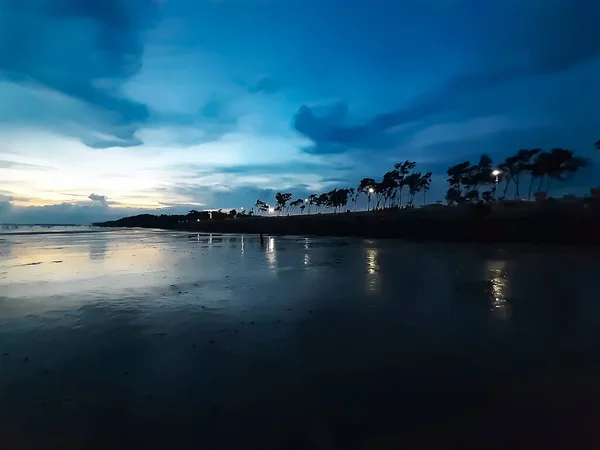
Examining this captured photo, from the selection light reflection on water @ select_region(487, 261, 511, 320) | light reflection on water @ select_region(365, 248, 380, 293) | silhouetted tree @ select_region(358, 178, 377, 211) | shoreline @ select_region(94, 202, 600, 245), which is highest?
silhouetted tree @ select_region(358, 178, 377, 211)

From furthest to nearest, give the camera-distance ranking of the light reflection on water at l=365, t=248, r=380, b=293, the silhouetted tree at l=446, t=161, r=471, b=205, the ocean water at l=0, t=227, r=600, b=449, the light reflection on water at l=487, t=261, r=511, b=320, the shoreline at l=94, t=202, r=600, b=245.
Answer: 1. the silhouetted tree at l=446, t=161, r=471, b=205
2. the shoreline at l=94, t=202, r=600, b=245
3. the light reflection on water at l=365, t=248, r=380, b=293
4. the light reflection on water at l=487, t=261, r=511, b=320
5. the ocean water at l=0, t=227, r=600, b=449

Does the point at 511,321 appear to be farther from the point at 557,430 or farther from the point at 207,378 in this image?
the point at 207,378

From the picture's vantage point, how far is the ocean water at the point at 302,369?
4.49 meters

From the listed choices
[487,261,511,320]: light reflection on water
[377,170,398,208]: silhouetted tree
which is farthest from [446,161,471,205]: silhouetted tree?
[487,261,511,320]: light reflection on water

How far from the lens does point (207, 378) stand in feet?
19.9

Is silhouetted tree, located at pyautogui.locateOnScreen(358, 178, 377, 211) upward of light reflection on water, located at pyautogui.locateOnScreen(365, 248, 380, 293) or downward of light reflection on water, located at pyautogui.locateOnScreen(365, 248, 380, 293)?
upward

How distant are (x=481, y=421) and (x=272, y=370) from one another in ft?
11.6

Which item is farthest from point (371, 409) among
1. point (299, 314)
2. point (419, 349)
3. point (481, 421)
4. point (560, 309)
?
point (560, 309)

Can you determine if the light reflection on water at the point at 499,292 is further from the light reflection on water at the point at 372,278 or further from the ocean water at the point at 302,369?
the light reflection on water at the point at 372,278

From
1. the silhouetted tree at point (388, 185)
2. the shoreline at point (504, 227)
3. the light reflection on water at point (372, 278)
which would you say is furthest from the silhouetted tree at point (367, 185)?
the light reflection on water at point (372, 278)

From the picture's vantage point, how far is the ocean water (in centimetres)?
449

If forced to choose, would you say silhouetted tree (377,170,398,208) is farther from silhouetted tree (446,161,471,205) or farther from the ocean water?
the ocean water

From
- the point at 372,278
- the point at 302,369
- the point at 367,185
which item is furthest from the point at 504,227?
the point at 367,185

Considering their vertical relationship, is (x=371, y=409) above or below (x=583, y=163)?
below
